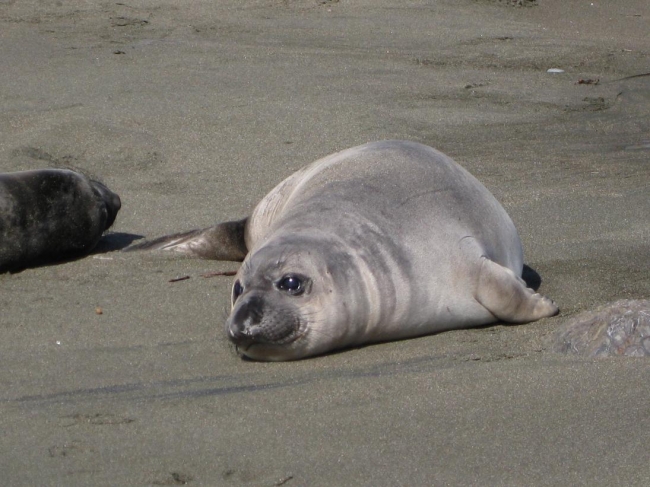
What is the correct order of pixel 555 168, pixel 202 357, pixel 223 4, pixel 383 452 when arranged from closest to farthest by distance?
pixel 383 452 → pixel 202 357 → pixel 555 168 → pixel 223 4

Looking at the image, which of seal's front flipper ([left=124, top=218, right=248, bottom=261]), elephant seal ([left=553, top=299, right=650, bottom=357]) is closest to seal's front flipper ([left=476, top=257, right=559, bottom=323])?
elephant seal ([left=553, top=299, right=650, bottom=357])

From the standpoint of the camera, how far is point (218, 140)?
6359 mm

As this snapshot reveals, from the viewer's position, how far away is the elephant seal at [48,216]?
4500mm

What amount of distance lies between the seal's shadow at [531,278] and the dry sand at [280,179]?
0.12 ft

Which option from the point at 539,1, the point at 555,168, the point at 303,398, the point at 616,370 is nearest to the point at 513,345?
the point at 616,370

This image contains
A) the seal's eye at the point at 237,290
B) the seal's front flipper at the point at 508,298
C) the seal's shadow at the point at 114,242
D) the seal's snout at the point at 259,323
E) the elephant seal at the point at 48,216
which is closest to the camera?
the seal's snout at the point at 259,323

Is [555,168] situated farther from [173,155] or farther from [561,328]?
[561,328]

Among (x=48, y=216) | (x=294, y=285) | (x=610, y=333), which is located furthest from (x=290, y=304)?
(x=48, y=216)

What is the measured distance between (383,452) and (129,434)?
0.67m

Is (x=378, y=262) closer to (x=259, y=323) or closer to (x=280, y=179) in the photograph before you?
(x=259, y=323)

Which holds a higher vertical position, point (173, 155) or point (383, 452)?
point (383, 452)

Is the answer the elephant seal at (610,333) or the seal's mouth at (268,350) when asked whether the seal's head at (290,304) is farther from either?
the elephant seal at (610,333)

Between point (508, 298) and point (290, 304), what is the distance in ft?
2.73

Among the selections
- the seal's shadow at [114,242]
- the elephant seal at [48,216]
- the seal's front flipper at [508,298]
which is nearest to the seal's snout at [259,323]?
the seal's front flipper at [508,298]
